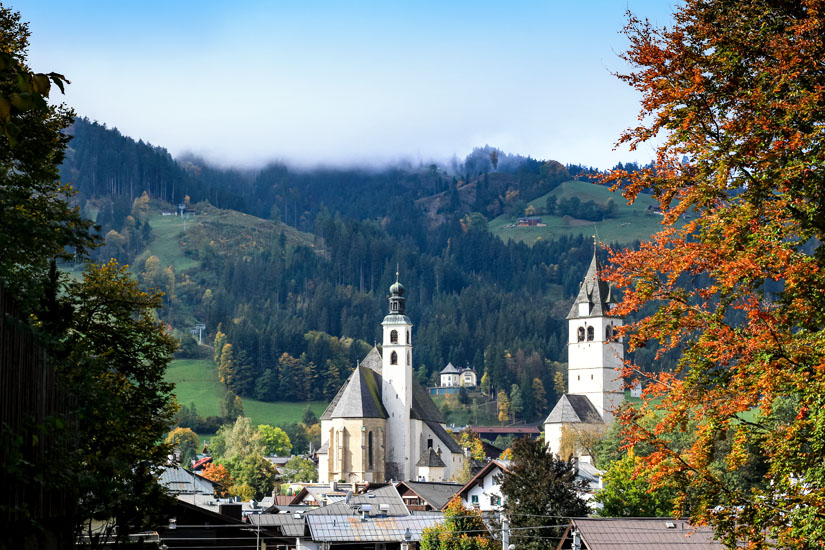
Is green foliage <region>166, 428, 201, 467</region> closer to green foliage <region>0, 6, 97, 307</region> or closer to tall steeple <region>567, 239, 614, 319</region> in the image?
tall steeple <region>567, 239, 614, 319</region>

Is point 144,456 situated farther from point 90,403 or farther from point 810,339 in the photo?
point 810,339

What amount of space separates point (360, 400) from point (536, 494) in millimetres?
→ 69843

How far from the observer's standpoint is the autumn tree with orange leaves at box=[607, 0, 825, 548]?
1421cm

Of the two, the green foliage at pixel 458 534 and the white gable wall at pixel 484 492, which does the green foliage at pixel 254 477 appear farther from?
the green foliage at pixel 458 534

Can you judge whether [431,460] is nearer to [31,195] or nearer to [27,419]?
[31,195]

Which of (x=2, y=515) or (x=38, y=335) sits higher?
(x=38, y=335)

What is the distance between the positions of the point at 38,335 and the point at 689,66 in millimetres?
8547

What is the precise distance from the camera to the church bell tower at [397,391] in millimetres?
121312

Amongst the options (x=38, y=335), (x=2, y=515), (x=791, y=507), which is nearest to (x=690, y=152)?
(x=791, y=507)

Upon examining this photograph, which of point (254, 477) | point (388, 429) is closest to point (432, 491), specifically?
point (254, 477)

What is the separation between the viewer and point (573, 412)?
136000 mm

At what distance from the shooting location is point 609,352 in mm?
148625

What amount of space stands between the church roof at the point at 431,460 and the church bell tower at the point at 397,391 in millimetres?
1395

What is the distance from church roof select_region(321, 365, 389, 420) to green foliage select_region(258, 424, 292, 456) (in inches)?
1971
